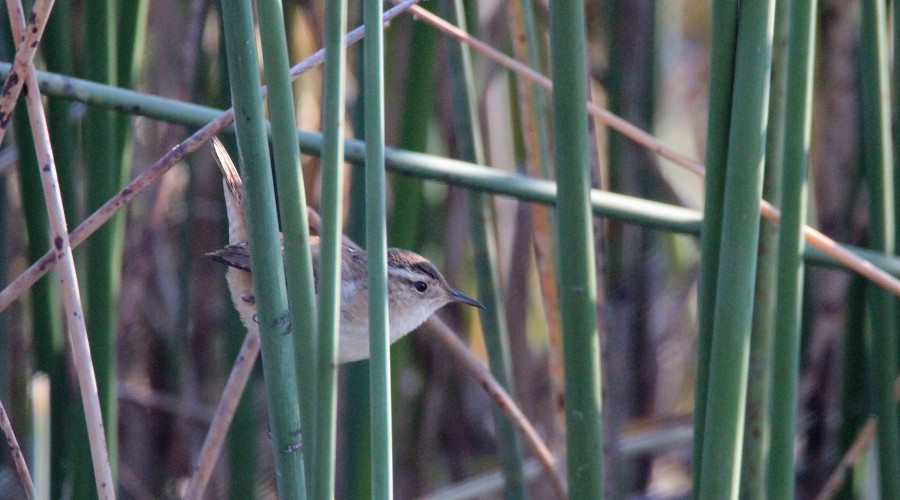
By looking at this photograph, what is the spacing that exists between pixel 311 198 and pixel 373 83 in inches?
85.5

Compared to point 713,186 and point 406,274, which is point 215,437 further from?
point 713,186

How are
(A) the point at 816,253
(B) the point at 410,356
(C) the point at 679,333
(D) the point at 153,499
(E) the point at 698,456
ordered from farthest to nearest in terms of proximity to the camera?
(C) the point at 679,333 → (B) the point at 410,356 → (D) the point at 153,499 → (A) the point at 816,253 → (E) the point at 698,456

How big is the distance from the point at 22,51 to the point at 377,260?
62 centimetres

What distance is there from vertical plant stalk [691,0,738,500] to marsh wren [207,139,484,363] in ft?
2.66

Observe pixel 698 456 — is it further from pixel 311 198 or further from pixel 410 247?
pixel 311 198

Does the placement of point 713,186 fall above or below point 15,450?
above

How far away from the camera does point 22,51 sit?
1313 millimetres

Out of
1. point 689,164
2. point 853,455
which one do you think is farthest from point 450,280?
point 689,164

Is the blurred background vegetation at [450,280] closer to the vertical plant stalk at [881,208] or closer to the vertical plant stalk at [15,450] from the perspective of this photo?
the vertical plant stalk at [881,208]

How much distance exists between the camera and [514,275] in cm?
350

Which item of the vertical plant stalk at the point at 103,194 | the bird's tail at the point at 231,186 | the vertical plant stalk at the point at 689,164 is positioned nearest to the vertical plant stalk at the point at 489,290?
the vertical plant stalk at the point at 689,164

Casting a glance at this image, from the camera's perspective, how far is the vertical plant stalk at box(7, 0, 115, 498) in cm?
131

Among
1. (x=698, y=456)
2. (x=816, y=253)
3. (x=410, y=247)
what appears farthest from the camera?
(x=410, y=247)

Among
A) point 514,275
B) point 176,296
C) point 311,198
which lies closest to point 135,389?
point 176,296
